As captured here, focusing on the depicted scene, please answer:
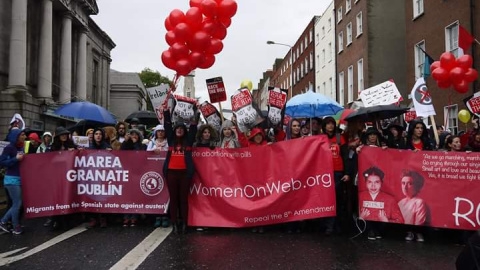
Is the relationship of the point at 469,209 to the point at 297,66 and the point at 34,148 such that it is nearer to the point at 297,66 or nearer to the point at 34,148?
the point at 34,148

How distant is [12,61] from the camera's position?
1994 centimetres

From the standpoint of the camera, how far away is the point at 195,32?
267 inches

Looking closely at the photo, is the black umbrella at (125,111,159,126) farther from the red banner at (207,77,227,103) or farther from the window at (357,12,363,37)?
the window at (357,12,363,37)

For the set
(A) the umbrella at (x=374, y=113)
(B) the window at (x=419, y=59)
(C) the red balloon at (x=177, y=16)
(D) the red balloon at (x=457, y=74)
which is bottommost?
(A) the umbrella at (x=374, y=113)

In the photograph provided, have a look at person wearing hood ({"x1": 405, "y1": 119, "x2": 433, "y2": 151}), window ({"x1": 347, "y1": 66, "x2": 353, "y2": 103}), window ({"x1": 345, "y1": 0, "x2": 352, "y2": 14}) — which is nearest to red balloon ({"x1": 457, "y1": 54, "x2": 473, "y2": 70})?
person wearing hood ({"x1": 405, "y1": 119, "x2": 433, "y2": 151})

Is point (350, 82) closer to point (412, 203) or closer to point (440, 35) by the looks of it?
point (440, 35)

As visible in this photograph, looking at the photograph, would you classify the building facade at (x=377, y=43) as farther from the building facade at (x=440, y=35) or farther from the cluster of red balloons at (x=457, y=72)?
the cluster of red balloons at (x=457, y=72)

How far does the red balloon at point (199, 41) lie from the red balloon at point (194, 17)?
15cm

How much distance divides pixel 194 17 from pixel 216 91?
7.23 ft

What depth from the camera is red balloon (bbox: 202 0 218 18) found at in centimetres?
681

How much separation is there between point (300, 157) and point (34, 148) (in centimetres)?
593

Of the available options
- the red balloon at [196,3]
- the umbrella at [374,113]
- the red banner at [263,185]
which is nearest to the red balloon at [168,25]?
the red balloon at [196,3]

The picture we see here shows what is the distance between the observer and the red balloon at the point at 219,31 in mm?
7061

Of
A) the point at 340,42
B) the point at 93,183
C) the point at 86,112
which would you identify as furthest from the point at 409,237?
the point at 340,42
